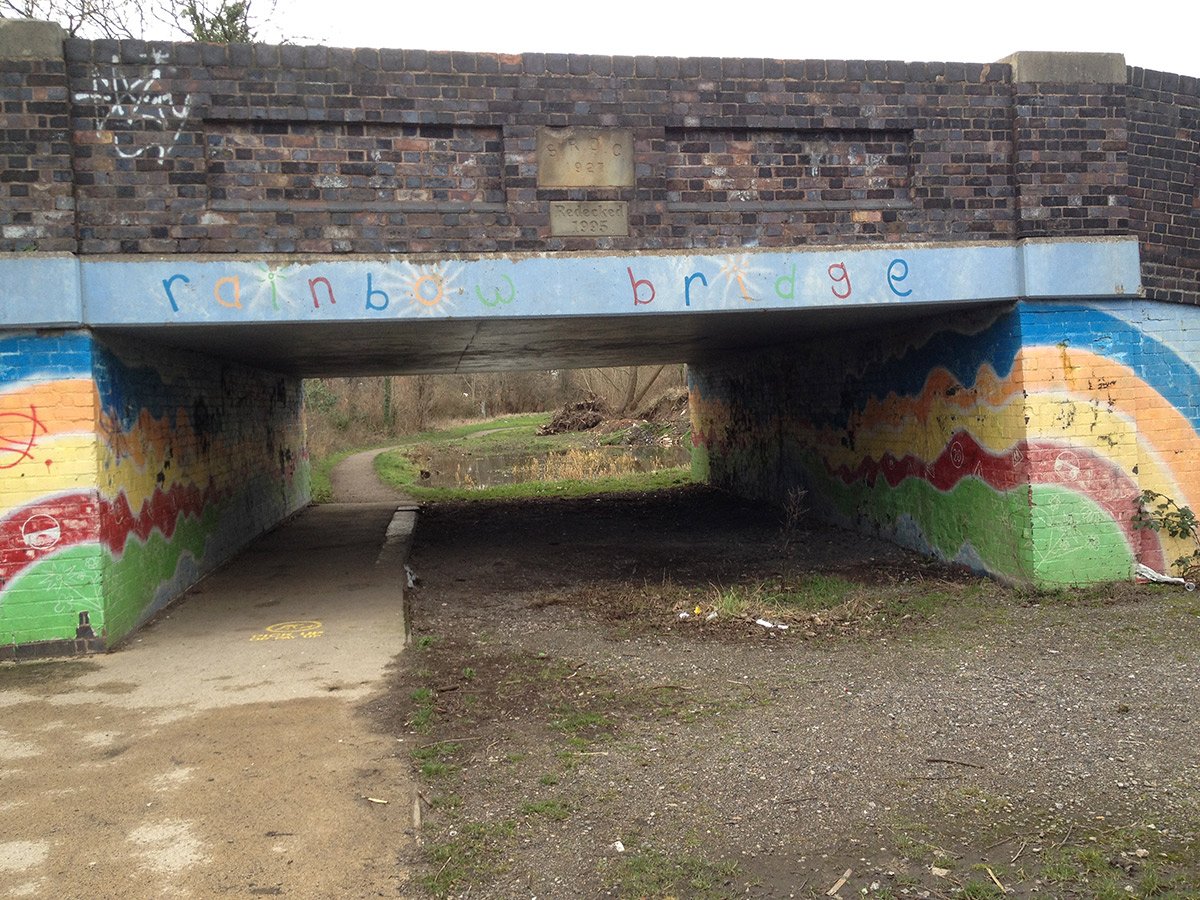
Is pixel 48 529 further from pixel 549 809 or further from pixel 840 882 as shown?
pixel 840 882

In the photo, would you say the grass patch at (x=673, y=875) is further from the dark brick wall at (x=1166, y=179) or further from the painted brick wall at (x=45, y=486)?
the dark brick wall at (x=1166, y=179)

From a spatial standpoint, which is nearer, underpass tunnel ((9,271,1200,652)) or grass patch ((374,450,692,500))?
underpass tunnel ((9,271,1200,652))

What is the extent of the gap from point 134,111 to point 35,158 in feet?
2.30

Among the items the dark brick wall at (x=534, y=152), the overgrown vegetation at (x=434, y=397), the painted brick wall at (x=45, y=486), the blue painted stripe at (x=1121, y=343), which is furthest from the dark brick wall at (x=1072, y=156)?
the overgrown vegetation at (x=434, y=397)

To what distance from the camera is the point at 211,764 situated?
4270 millimetres

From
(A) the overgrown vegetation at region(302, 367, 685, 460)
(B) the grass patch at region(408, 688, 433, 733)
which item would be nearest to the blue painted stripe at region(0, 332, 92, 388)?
(B) the grass patch at region(408, 688, 433, 733)

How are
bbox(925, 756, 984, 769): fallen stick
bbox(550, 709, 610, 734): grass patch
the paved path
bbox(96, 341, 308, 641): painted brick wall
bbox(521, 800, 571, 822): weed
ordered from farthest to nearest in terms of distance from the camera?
bbox(96, 341, 308, 641): painted brick wall
bbox(550, 709, 610, 734): grass patch
bbox(925, 756, 984, 769): fallen stick
bbox(521, 800, 571, 822): weed
the paved path

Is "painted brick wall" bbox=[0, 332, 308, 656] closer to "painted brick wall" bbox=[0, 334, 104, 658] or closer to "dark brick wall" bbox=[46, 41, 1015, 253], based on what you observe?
"painted brick wall" bbox=[0, 334, 104, 658]

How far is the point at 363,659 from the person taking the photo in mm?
5914

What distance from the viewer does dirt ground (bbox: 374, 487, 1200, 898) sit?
3.25 meters

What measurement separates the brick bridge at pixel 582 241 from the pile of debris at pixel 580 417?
25251 millimetres

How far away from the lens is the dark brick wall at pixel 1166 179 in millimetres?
7191

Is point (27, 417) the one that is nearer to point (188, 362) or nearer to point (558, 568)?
point (188, 362)

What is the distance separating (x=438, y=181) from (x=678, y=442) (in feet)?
66.9
